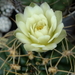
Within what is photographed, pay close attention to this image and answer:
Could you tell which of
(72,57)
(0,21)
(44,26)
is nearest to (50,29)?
(44,26)

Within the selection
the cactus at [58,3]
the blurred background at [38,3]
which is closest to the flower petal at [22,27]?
the blurred background at [38,3]

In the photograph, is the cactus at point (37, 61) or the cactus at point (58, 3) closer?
the cactus at point (37, 61)

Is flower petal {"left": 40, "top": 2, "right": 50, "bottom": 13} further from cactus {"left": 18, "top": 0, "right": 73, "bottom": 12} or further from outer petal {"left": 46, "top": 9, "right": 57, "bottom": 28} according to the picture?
cactus {"left": 18, "top": 0, "right": 73, "bottom": 12}

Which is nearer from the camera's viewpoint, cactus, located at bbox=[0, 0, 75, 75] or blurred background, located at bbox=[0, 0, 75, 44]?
cactus, located at bbox=[0, 0, 75, 75]

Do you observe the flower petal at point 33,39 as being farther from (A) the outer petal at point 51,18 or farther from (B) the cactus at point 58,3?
(B) the cactus at point 58,3

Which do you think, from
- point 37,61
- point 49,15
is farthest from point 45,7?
point 37,61

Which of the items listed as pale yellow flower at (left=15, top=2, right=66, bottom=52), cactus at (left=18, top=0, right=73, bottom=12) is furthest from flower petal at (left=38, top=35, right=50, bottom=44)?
cactus at (left=18, top=0, right=73, bottom=12)

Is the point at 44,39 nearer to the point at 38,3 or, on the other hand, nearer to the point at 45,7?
the point at 45,7

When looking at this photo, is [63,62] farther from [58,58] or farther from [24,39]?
[24,39]
